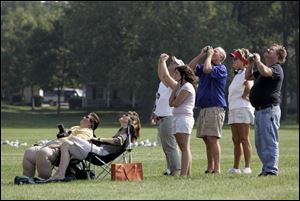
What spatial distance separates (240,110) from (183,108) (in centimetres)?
119

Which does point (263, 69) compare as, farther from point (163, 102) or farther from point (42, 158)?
point (42, 158)

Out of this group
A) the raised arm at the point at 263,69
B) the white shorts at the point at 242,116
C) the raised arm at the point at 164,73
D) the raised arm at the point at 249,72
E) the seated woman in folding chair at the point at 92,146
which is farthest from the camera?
the white shorts at the point at 242,116

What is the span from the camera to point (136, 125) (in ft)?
44.1

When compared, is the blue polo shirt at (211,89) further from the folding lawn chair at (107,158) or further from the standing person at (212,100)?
the folding lawn chair at (107,158)

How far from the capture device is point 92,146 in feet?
42.4

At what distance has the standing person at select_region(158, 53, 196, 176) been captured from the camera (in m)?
12.8

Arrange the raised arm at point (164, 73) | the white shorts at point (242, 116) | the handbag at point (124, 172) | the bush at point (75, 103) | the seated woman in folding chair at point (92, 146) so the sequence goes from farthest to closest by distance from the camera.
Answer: the bush at point (75, 103) < the white shorts at point (242, 116) < the raised arm at point (164, 73) < the seated woman in folding chair at point (92, 146) < the handbag at point (124, 172)

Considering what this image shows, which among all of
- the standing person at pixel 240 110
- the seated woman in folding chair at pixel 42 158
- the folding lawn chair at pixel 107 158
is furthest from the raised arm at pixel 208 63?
the seated woman in folding chair at pixel 42 158

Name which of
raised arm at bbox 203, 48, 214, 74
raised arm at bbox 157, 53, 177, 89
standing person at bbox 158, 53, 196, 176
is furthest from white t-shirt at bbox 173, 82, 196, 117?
raised arm at bbox 203, 48, 214, 74

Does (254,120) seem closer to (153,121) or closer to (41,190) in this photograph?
(153,121)

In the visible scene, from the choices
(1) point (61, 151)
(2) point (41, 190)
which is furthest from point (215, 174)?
(2) point (41, 190)

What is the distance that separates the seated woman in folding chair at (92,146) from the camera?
12.5 meters

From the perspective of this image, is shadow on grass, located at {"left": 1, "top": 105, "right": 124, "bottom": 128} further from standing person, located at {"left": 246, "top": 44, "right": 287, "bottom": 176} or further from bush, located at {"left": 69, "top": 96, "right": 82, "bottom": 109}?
standing person, located at {"left": 246, "top": 44, "right": 287, "bottom": 176}

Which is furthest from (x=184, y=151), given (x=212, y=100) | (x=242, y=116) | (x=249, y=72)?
(x=249, y=72)
